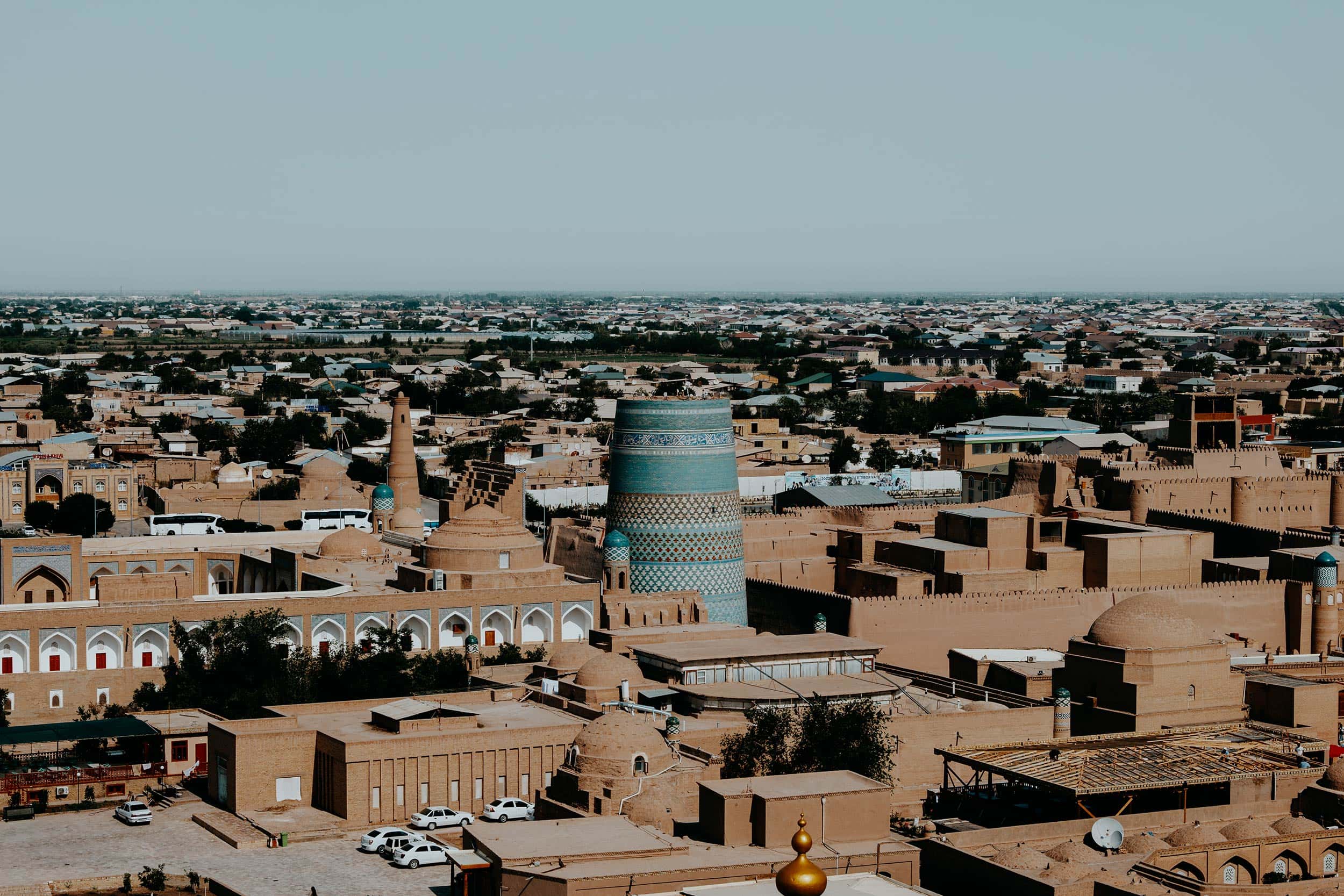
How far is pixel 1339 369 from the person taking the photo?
102438mm

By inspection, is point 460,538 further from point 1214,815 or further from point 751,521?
point 1214,815

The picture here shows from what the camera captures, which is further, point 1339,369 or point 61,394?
point 1339,369

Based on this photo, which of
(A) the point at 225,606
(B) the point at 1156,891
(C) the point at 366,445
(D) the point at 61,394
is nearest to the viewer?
(B) the point at 1156,891

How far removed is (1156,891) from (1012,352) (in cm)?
10593

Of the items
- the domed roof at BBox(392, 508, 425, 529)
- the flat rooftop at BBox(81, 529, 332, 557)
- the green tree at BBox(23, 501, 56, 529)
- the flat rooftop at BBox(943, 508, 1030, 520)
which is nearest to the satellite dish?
the flat rooftop at BBox(943, 508, 1030, 520)

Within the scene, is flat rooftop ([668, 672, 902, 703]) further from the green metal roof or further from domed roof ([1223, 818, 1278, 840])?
the green metal roof

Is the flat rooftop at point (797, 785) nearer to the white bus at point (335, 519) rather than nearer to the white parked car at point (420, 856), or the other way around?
the white parked car at point (420, 856)

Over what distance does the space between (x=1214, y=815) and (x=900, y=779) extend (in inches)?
153

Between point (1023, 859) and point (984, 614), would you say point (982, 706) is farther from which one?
point (1023, 859)

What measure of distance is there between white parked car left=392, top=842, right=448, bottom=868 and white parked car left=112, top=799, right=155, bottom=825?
3.41 metres

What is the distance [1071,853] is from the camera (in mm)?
19688

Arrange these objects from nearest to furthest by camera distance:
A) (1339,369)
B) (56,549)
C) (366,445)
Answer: (56,549) → (366,445) → (1339,369)

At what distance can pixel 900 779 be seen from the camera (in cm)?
2459

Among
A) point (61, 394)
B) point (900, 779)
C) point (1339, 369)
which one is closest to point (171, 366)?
point (61, 394)
